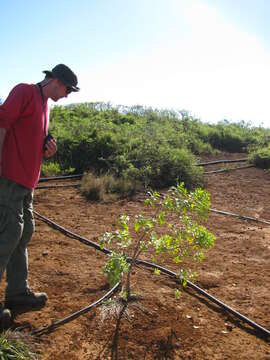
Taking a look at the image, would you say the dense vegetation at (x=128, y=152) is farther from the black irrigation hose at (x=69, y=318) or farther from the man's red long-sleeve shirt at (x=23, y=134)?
the man's red long-sleeve shirt at (x=23, y=134)

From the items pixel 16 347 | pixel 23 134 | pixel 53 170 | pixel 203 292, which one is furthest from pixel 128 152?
pixel 16 347

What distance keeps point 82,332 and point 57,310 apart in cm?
38

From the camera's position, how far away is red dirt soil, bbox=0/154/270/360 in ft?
9.64

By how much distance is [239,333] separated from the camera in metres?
3.24

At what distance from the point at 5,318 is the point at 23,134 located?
4.58 feet

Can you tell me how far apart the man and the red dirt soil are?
600 mm

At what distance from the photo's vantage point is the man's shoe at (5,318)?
2.98 m

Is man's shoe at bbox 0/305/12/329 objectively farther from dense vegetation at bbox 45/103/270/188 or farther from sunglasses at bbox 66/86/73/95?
dense vegetation at bbox 45/103/270/188

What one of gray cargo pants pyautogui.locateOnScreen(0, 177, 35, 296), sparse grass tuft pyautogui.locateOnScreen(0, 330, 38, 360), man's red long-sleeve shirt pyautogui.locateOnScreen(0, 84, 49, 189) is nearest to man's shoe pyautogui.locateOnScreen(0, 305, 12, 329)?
sparse grass tuft pyautogui.locateOnScreen(0, 330, 38, 360)

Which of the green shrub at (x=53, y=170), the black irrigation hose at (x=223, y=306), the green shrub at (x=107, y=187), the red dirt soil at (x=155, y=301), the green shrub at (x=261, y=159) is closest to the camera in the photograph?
the red dirt soil at (x=155, y=301)

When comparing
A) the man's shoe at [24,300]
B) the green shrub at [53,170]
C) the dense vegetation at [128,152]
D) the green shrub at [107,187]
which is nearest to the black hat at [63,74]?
the man's shoe at [24,300]

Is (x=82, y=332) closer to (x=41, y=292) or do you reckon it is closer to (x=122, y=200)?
(x=41, y=292)

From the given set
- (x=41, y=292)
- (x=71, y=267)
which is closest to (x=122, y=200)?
(x=71, y=267)

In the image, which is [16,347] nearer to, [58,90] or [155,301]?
[155,301]
